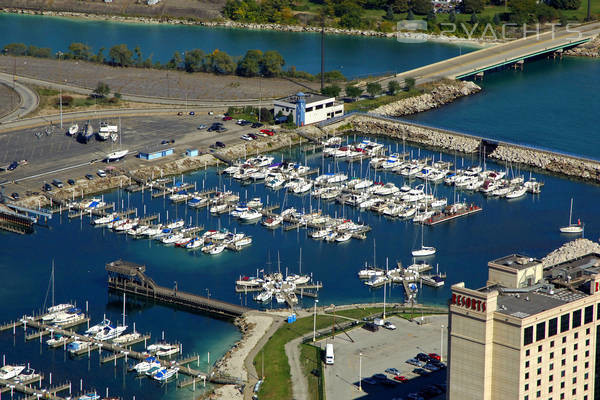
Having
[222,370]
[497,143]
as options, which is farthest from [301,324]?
[497,143]

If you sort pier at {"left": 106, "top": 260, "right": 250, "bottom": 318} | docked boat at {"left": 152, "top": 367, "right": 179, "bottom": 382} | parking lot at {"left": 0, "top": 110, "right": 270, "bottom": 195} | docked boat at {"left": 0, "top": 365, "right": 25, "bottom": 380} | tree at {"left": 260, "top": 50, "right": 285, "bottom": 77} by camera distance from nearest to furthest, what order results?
docked boat at {"left": 0, "top": 365, "right": 25, "bottom": 380}
docked boat at {"left": 152, "top": 367, "right": 179, "bottom": 382}
pier at {"left": 106, "top": 260, "right": 250, "bottom": 318}
parking lot at {"left": 0, "top": 110, "right": 270, "bottom": 195}
tree at {"left": 260, "top": 50, "right": 285, "bottom": 77}

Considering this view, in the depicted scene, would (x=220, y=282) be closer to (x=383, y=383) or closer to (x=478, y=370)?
(x=383, y=383)

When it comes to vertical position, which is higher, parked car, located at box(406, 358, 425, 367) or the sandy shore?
parked car, located at box(406, 358, 425, 367)

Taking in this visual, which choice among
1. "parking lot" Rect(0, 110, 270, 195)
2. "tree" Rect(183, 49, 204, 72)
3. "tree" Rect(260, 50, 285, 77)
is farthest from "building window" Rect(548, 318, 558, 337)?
"tree" Rect(183, 49, 204, 72)

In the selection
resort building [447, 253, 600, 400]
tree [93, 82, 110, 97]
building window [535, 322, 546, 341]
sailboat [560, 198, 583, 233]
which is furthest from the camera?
tree [93, 82, 110, 97]

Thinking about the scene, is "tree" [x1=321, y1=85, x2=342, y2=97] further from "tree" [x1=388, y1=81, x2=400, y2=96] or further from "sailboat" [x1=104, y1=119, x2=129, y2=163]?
"sailboat" [x1=104, y1=119, x2=129, y2=163]

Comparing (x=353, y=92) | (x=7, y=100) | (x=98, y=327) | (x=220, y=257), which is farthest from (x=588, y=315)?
(x=7, y=100)
